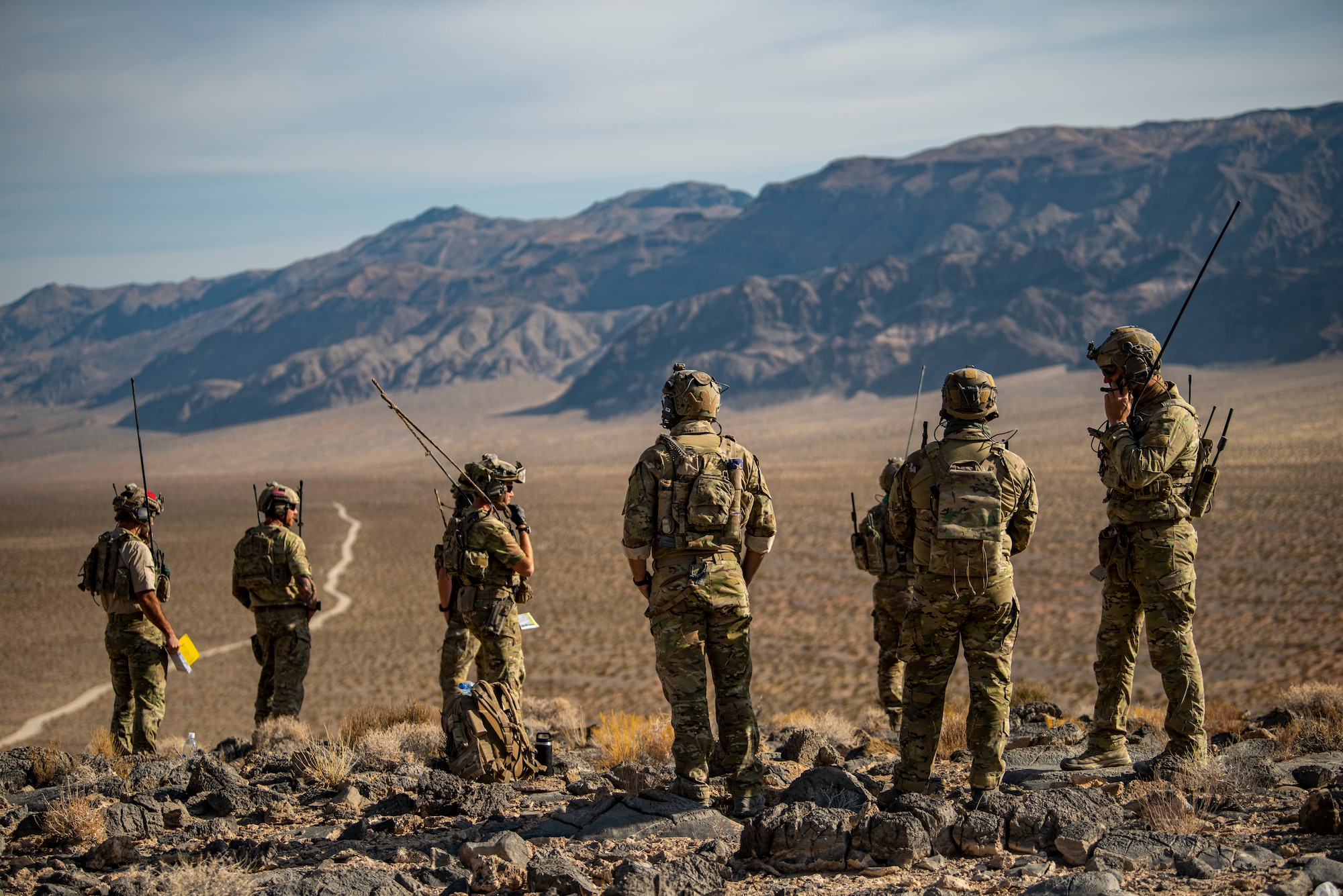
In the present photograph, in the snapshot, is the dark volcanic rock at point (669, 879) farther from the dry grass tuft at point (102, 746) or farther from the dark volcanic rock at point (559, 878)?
the dry grass tuft at point (102, 746)

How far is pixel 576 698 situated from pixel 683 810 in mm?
11380

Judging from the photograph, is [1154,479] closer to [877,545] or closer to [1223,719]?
[877,545]

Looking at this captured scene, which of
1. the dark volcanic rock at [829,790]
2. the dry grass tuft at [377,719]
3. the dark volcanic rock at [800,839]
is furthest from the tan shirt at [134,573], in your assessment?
the dark volcanic rock at [800,839]

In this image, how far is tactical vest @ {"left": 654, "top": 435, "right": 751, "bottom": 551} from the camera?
5.00 m

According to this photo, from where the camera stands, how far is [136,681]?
24.7 ft

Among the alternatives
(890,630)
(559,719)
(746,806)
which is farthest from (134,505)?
(890,630)

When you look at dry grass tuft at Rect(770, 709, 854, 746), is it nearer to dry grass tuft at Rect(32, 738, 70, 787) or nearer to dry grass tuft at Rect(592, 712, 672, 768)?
dry grass tuft at Rect(592, 712, 672, 768)

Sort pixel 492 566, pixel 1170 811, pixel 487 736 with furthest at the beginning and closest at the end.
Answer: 1. pixel 492 566
2. pixel 487 736
3. pixel 1170 811

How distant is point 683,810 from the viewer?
4891 mm

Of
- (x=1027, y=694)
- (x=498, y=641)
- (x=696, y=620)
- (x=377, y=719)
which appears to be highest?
(x=696, y=620)

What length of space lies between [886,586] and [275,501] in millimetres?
4559

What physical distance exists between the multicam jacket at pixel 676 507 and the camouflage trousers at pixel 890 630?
2.50m

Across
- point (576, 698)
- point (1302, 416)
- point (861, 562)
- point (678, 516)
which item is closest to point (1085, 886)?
point (678, 516)

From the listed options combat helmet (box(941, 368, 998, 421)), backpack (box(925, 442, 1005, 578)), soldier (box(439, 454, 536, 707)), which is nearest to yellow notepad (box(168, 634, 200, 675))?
soldier (box(439, 454, 536, 707))
